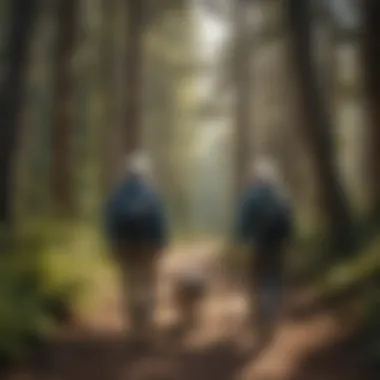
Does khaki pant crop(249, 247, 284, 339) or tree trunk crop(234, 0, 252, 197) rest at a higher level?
tree trunk crop(234, 0, 252, 197)

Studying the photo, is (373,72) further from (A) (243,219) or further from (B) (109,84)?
(B) (109,84)

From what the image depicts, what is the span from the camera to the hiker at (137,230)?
3725 millimetres

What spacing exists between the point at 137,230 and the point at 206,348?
2.01 feet

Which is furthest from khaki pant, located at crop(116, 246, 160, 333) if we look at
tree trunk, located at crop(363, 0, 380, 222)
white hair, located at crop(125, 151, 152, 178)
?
tree trunk, located at crop(363, 0, 380, 222)

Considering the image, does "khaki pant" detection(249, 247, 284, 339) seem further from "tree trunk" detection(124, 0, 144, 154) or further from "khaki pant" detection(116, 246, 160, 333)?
"tree trunk" detection(124, 0, 144, 154)

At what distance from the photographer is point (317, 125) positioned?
12.8ft

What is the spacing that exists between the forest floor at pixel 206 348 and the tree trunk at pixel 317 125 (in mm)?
390

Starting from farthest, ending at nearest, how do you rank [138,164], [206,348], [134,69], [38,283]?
[134,69], [38,283], [138,164], [206,348]

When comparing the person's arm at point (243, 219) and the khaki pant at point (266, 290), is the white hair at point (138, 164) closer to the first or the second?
the person's arm at point (243, 219)

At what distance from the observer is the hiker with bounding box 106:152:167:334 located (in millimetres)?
3725

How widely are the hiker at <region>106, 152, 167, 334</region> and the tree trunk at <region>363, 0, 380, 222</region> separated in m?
1.03

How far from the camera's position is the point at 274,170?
3779mm

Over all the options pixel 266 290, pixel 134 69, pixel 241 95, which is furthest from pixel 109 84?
pixel 266 290

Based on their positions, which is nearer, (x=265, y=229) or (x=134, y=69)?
(x=265, y=229)
